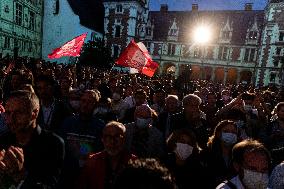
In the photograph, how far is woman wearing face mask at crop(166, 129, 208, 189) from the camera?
3793 millimetres

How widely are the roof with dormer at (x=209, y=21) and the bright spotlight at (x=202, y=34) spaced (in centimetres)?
63

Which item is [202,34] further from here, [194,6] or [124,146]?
[124,146]

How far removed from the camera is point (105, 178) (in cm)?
347

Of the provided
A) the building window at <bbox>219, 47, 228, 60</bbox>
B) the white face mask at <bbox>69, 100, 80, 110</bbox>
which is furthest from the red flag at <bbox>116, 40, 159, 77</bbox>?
the building window at <bbox>219, 47, 228, 60</bbox>

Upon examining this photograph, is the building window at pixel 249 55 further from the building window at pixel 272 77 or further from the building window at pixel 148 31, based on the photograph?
the building window at pixel 148 31

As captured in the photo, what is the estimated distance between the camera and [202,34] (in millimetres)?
49312

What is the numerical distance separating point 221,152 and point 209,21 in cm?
4805

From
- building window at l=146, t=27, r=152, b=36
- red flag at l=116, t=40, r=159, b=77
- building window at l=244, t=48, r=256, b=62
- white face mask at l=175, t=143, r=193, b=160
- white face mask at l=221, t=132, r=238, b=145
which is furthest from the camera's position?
building window at l=146, t=27, r=152, b=36

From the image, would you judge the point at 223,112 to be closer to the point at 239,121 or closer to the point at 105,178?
the point at 239,121

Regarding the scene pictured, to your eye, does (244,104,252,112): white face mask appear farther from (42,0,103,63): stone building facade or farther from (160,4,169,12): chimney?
(160,4,169,12): chimney

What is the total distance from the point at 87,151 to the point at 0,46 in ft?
81.7

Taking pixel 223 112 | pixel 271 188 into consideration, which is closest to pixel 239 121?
pixel 223 112

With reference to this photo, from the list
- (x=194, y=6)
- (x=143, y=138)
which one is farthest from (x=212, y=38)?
(x=143, y=138)

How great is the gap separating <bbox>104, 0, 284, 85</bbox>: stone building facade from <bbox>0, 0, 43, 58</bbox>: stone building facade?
38.8ft
